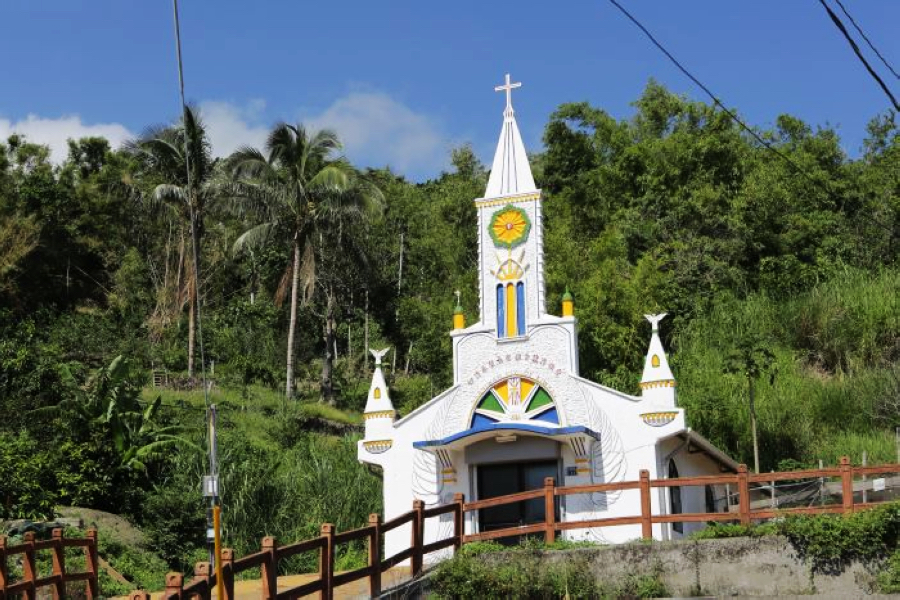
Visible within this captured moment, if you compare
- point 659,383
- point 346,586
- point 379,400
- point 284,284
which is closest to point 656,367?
point 659,383

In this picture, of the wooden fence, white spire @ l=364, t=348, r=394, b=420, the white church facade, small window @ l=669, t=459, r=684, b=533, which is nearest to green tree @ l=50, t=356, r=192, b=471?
white spire @ l=364, t=348, r=394, b=420

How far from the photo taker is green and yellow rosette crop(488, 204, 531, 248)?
77.0 feet

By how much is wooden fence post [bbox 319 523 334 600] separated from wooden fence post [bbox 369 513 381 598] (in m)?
1.27

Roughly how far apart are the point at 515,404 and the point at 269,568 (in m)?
9.58

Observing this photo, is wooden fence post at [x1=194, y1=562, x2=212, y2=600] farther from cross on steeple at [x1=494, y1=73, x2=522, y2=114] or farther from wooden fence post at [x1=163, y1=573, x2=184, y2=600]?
cross on steeple at [x1=494, y1=73, x2=522, y2=114]

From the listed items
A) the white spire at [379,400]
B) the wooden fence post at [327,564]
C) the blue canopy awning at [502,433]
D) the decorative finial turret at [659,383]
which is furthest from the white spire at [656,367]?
the wooden fence post at [327,564]

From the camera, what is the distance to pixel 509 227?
23609 mm

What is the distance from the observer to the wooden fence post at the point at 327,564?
576 inches

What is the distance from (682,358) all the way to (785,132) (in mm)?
21006

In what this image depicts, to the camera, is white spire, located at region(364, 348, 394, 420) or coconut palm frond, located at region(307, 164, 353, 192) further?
coconut palm frond, located at region(307, 164, 353, 192)

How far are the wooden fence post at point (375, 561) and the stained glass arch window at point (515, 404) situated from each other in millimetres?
6632

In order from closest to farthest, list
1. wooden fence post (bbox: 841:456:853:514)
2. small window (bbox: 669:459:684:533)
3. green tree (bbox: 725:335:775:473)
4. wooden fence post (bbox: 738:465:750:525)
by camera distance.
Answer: wooden fence post (bbox: 841:456:853:514) → wooden fence post (bbox: 738:465:750:525) → small window (bbox: 669:459:684:533) → green tree (bbox: 725:335:775:473)

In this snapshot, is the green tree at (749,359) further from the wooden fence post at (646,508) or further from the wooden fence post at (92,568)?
the wooden fence post at (92,568)

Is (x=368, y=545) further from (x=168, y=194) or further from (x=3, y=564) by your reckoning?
(x=168, y=194)
